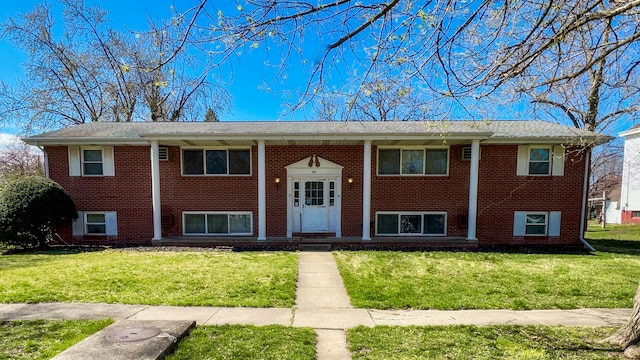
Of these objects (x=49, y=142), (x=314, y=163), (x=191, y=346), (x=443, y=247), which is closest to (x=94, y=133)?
(x=49, y=142)

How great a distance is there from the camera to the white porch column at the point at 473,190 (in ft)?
32.7

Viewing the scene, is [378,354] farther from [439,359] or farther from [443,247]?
[443,247]

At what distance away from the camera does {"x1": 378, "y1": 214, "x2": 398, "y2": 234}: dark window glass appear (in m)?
10.8

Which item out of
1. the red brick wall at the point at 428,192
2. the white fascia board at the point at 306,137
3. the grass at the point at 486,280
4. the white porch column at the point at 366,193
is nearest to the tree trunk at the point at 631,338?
the grass at the point at 486,280

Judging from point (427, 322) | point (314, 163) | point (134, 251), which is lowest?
point (134, 251)

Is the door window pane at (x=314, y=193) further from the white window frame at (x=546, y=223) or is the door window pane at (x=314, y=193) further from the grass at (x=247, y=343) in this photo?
the grass at (x=247, y=343)

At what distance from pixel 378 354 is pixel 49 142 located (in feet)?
40.3

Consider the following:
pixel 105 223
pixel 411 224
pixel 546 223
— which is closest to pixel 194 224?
pixel 105 223

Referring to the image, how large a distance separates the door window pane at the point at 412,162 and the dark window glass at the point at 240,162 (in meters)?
5.45

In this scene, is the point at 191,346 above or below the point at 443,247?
above

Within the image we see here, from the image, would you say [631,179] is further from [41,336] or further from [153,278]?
[41,336]

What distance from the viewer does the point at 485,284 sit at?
6113 mm

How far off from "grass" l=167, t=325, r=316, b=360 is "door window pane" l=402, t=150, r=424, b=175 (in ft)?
25.8

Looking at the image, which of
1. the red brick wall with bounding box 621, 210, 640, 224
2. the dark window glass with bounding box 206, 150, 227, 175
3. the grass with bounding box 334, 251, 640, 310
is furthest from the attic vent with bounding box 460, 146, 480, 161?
the red brick wall with bounding box 621, 210, 640, 224
